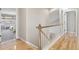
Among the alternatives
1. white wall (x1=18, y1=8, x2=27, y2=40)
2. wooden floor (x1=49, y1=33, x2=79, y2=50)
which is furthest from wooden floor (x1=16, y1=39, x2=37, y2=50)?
wooden floor (x1=49, y1=33, x2=79, y2=50)

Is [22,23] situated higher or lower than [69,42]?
higher

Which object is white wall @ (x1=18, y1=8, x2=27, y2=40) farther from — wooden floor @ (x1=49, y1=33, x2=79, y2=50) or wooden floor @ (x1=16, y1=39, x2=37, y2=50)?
wooden floor @ (x1=49, y1=33, x2=79, y2=50)

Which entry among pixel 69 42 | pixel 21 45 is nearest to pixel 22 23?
pixel 21 45

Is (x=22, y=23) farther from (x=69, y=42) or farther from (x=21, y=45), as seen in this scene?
(x=69, y=42)

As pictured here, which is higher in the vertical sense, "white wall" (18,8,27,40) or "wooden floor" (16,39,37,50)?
"white wall" (18,8,27,40)

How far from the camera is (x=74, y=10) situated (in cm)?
200

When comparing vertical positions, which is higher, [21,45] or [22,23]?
[22,23]

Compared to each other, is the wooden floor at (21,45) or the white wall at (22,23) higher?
the white wall at (22,23)

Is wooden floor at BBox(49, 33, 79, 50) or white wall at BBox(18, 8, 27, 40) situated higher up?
white wall at BBox(18, 8, 27, 40)

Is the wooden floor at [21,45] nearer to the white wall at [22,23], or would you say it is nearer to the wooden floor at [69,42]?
the white wall at [22,23]

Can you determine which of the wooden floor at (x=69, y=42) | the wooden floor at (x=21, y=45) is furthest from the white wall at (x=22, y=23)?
the wooden floor at (x=69, y=42)
